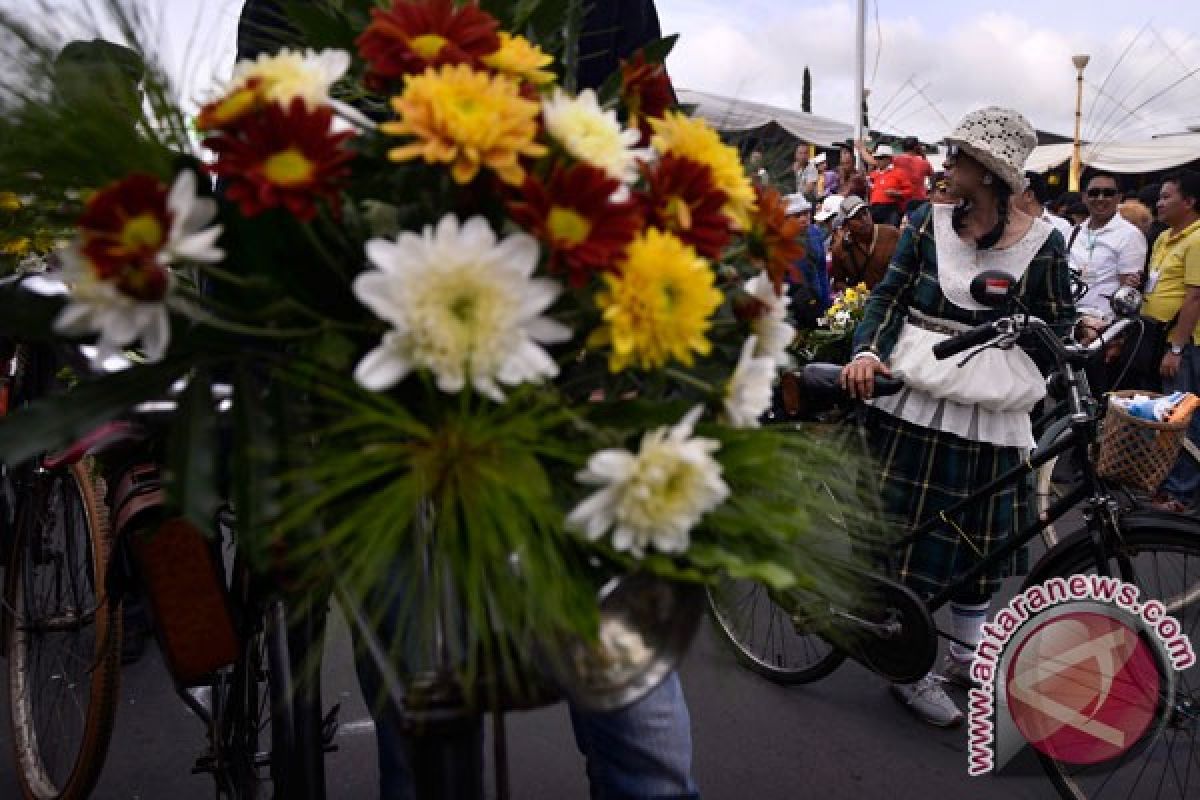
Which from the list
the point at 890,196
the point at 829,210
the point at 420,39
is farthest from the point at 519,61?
the point at 890,196

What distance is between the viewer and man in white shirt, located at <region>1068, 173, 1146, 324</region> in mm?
7582

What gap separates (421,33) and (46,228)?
479 millimetres

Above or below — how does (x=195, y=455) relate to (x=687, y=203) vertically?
below

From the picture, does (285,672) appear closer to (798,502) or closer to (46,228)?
(46,228)

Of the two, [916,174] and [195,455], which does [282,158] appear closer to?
[195,455]

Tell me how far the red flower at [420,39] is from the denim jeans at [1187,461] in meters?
6.08

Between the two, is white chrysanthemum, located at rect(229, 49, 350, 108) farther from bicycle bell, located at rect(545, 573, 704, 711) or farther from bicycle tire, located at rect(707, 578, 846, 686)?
bicycle tire, located at rect(707, 578, 846, 686)

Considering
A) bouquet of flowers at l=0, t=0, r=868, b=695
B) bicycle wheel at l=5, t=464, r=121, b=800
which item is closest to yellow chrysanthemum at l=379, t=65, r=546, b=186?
bouquet of flowers at l=0, t=0, r=868, b=695

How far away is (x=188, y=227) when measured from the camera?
37.6 inches

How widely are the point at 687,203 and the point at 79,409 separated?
0.63 meters

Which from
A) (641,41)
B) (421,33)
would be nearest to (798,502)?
(421,33)

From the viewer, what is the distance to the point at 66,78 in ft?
3.61

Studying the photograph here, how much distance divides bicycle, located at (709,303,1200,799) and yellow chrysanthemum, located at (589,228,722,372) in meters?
1.57

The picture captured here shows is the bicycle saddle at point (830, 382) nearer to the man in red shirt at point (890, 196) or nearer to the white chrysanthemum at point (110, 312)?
the white chrysanthemum at point (110, 312)
